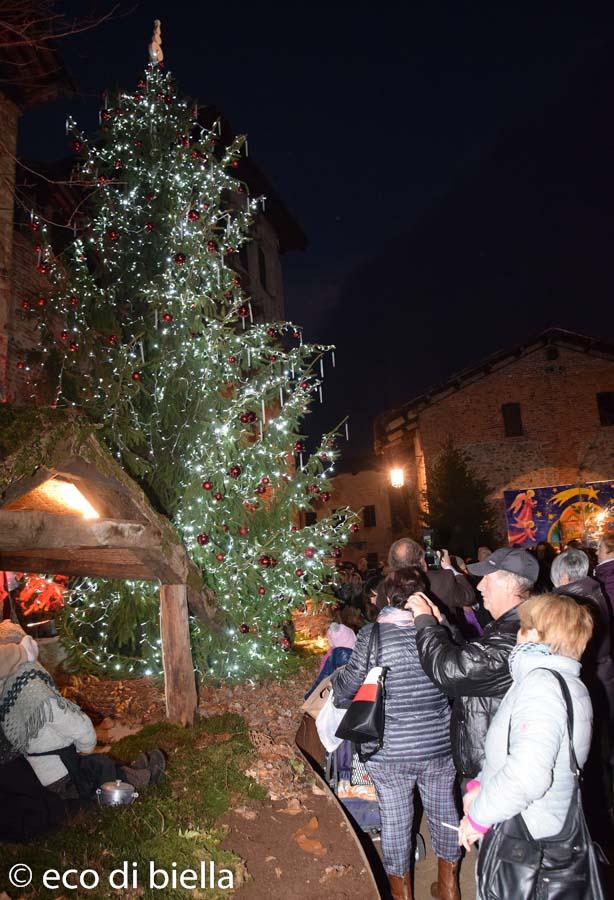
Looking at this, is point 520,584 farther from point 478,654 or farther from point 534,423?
point 534,423

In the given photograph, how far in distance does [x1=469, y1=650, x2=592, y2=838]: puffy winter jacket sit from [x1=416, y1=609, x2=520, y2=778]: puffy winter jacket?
1.66 ft

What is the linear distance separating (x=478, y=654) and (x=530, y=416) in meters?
25.3

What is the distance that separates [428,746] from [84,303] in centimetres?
769

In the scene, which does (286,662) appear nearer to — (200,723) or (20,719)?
(200,723)

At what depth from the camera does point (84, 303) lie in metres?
8.38

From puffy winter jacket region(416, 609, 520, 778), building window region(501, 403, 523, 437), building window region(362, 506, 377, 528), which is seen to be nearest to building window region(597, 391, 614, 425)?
building window region(501, 403, 523, 437)

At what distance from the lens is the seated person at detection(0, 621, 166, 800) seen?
388cm

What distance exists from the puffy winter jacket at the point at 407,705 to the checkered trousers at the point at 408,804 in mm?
71

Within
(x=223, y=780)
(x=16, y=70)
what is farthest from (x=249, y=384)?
(x=16, y=70)

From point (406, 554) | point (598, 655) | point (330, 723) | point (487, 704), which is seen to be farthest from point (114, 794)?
point (598, 655)

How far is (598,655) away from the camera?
4.50m

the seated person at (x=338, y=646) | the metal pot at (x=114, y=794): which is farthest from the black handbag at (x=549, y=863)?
the metal pot at (x=114, y=794)

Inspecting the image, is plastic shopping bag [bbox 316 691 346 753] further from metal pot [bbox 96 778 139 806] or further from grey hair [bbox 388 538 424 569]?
metal pot [bbox 96 778 139 806]

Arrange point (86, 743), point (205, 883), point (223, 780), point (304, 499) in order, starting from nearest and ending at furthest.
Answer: point (205, 883), point (86, 743), point (223, 780), point (304, 499)
